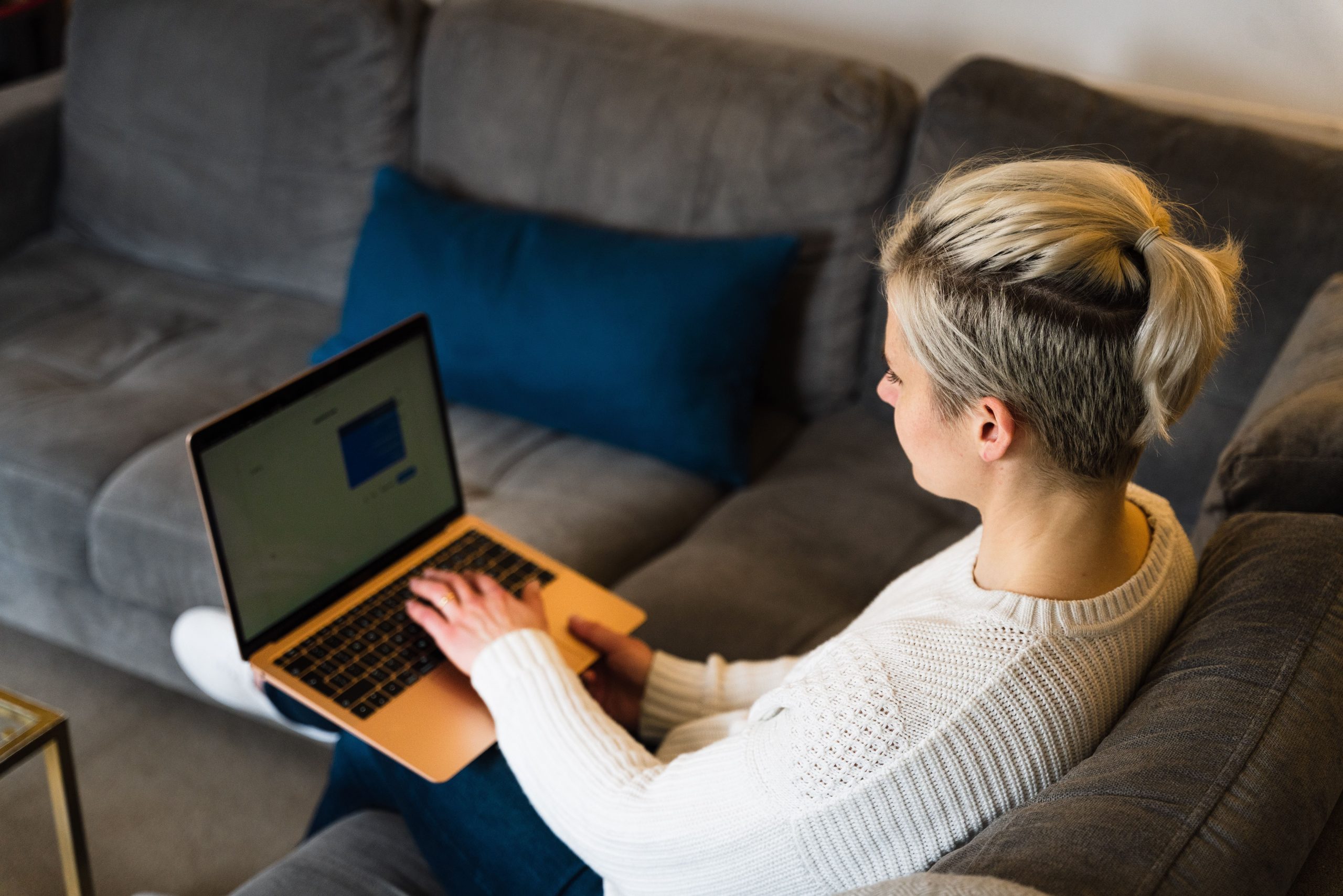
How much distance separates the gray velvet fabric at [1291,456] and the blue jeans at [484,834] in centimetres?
76

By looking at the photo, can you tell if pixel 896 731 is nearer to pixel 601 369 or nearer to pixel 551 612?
pixel 551 612

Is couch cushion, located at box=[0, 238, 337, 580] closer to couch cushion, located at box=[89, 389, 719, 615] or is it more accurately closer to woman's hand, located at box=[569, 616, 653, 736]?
couch cushion, located at box=[89, 389, 719, 615]

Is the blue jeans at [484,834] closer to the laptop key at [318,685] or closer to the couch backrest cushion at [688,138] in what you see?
the laptop key at [318,685]

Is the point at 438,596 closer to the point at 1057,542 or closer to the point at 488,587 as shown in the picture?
the point at 488,587

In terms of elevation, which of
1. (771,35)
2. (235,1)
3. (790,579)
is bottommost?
(790,579)

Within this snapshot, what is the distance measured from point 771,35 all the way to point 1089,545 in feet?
5.69

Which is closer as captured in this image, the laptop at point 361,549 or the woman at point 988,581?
the woman at point 988,581

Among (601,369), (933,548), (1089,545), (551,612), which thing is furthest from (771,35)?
(1089,545)

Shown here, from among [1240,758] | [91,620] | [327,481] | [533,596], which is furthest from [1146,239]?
[91,620]

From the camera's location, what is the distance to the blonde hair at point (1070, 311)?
0.83m

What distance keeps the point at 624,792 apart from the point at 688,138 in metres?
1.25

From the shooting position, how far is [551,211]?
2.08 metres

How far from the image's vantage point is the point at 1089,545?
929 millimetres

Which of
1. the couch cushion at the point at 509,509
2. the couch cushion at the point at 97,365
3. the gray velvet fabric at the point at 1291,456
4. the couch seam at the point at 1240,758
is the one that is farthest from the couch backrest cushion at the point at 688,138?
the couch seam at the point at 1240,758
